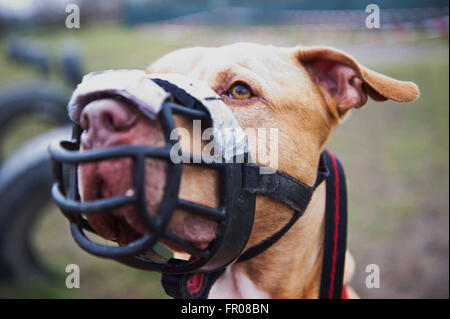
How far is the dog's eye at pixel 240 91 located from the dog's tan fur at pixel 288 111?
0.03 meters

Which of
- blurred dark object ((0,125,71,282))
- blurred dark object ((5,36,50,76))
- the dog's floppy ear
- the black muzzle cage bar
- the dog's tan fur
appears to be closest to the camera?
Answer: the black muzzle cage bar

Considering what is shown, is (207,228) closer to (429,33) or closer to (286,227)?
(286,227)

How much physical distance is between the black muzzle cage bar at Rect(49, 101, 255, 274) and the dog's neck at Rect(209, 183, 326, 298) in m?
0.38

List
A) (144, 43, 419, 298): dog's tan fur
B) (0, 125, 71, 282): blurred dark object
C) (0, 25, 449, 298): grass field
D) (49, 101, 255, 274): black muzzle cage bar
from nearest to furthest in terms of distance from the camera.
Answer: (49, 101, 255, 274): black muzzle cage bar < (144, 43, 419, 298): dog's tan fur < (0, 125, 71, 282): blurred dark object < (0, 25, 449, 298): grass field

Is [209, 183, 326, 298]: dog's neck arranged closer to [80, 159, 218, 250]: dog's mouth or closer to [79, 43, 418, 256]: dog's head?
[79, 43, 418, 256]: dog's head

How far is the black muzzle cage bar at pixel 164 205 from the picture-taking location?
1161mm

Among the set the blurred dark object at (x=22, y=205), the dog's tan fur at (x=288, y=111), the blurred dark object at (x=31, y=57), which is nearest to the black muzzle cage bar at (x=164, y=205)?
the dog's tan fur at (x=288, y=111)

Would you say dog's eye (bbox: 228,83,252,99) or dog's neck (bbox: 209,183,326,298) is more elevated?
dog's eye (bbox: 228,83,252,99)

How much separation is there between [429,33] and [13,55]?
16856 mm

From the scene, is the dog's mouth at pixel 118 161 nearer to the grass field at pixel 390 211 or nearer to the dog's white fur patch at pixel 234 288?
the dog's white fur patch at pixel 234 288

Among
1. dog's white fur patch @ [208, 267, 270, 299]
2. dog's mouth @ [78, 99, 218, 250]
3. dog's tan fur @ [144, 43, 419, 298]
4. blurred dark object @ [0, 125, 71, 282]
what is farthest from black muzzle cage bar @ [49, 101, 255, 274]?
blurred dark object @ [0, 125, 71, 282]

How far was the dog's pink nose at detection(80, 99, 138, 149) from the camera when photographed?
1.21 meters

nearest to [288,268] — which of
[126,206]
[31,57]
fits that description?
[126,206]

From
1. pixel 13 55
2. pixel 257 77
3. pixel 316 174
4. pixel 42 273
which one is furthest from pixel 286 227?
pixel 13 55
